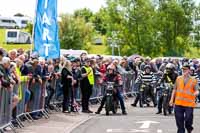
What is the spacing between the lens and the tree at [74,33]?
82.6m

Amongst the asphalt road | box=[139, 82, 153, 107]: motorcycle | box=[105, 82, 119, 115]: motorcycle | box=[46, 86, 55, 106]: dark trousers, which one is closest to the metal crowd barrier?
the asphalt road

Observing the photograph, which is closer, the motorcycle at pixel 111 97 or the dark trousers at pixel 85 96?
the motorcycle at pixel 111 97

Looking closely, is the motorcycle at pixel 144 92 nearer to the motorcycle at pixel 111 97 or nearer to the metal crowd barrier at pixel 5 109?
the motorcycle at pixel 111 97

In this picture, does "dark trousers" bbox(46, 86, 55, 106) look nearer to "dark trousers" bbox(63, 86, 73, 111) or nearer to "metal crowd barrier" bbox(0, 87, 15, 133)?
"dark trousers" bbox(63, 86, 73, 111)

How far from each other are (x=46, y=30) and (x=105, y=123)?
154 inches

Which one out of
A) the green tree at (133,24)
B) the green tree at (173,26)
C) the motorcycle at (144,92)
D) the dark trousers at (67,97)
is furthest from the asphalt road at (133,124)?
the green tree at (173,26)

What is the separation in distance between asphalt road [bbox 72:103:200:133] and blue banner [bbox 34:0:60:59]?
2.70 m

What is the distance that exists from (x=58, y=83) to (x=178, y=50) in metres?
53.4

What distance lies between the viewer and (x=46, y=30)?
22.8m

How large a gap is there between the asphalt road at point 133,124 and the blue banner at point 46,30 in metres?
2.70

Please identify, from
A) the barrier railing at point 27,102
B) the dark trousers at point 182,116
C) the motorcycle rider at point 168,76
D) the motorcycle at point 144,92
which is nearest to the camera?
the dark trousers at point 182,116

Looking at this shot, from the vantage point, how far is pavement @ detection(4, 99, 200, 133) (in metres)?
18.8

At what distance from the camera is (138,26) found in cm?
7088

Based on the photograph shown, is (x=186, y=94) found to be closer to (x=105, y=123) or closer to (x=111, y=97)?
(x=105, y=123)
